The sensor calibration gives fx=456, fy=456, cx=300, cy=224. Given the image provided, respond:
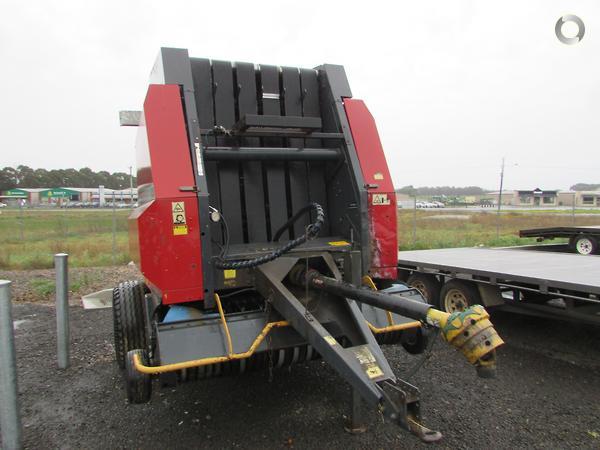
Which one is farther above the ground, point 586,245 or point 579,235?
point 579,235

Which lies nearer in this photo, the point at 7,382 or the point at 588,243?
the point at 7,382

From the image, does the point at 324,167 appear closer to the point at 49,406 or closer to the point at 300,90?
the point at 300,90

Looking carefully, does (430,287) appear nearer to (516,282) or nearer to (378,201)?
(516,282)

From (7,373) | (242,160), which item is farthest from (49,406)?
(242,160)

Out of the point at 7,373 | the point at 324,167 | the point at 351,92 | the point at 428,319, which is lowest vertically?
the point at 7,373

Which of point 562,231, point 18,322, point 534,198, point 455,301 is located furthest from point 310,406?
point 534,198

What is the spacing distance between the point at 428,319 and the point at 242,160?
82.1 inches

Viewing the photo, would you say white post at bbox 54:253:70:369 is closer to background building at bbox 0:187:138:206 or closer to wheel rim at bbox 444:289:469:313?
wheel rim at bbox 444:289:469:313

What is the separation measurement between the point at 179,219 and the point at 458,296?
3874 mm

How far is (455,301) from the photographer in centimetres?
577

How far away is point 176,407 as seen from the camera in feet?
12.4

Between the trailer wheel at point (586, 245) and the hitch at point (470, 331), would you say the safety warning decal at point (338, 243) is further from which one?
the trailer wheel at point (586, 245)

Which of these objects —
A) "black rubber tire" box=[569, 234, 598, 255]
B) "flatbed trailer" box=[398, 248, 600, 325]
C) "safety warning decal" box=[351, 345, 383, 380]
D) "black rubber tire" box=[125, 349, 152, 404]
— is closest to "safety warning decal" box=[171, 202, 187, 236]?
"black rubber tire" box=[125, 349, 152, 404]

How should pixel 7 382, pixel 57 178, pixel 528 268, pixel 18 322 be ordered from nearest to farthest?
pixel 7 382
pixel 528 268
pixel 18 322
pixel 57 178
